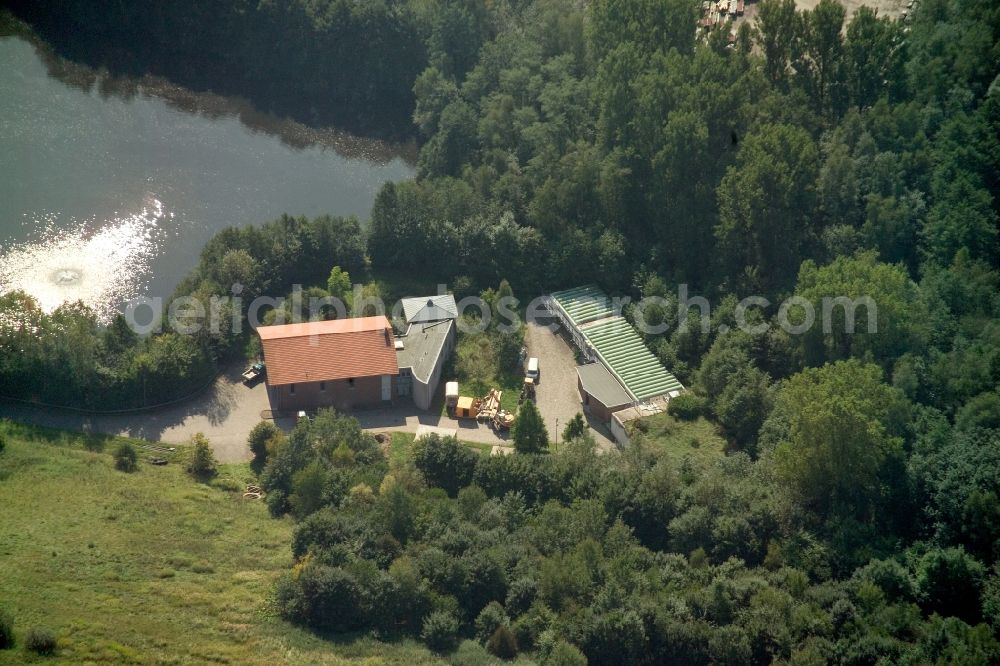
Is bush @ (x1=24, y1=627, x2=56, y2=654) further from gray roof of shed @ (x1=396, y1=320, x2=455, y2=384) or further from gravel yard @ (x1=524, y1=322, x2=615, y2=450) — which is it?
gravel yard @ (x1=524, y1=322, x2=615, y2=450)

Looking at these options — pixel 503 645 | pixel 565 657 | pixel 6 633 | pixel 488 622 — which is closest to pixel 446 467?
pixel 488 622

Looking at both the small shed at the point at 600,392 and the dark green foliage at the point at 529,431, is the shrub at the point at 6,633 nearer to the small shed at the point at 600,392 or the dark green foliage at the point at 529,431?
the dark green foliage at the point at 529,431

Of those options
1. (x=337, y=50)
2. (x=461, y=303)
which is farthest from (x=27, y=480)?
(x=337, y=50)

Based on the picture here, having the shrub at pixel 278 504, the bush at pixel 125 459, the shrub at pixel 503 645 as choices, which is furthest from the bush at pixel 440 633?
the bush at pixel 125 459

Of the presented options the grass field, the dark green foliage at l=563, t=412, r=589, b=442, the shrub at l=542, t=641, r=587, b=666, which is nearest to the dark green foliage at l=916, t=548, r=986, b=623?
the grass field

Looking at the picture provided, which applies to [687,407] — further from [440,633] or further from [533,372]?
[440,633]

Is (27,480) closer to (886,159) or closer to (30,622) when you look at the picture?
(30,622)
